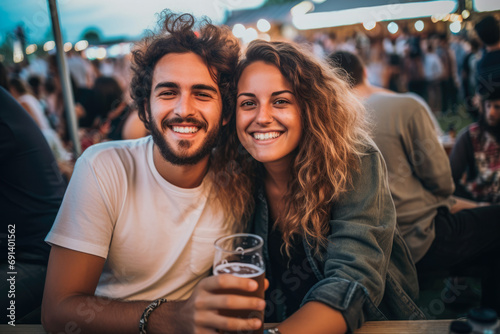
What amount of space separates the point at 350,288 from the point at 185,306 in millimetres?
514

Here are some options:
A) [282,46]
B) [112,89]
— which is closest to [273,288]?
[282,46]

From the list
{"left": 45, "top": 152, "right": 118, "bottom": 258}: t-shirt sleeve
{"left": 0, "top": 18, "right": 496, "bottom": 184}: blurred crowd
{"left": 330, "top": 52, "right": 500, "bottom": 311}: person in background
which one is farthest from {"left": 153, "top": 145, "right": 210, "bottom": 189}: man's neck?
{"left": 0, "top": 18, "right": 496, "bottom": 184}: blurred crowd

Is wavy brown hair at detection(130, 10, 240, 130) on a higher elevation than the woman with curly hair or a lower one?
higher

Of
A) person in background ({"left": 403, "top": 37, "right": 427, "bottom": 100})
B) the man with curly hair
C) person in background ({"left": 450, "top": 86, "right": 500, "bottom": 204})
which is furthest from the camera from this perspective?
person in background ({"left": 403, "top": 37, "right": 427, "bottom": 100})

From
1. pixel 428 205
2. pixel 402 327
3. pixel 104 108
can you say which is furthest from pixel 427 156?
pixel 104 108

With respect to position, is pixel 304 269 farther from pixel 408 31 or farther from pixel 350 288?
pixel 408 31

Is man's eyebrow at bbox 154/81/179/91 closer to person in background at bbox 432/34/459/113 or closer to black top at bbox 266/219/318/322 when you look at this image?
black top at bbox 266/219/318/322

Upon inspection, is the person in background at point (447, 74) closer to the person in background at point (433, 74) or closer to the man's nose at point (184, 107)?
the person in background at point (433, 74)

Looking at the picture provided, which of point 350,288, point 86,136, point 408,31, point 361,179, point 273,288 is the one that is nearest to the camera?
point 350,288

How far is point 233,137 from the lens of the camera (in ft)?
6.01

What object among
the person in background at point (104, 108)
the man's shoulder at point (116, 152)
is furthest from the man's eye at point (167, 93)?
the person in background at point (104, 108)

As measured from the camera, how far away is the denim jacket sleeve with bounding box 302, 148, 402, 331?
3.83ft

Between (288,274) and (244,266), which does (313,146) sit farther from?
(244,266)

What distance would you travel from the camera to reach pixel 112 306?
1184 mm
